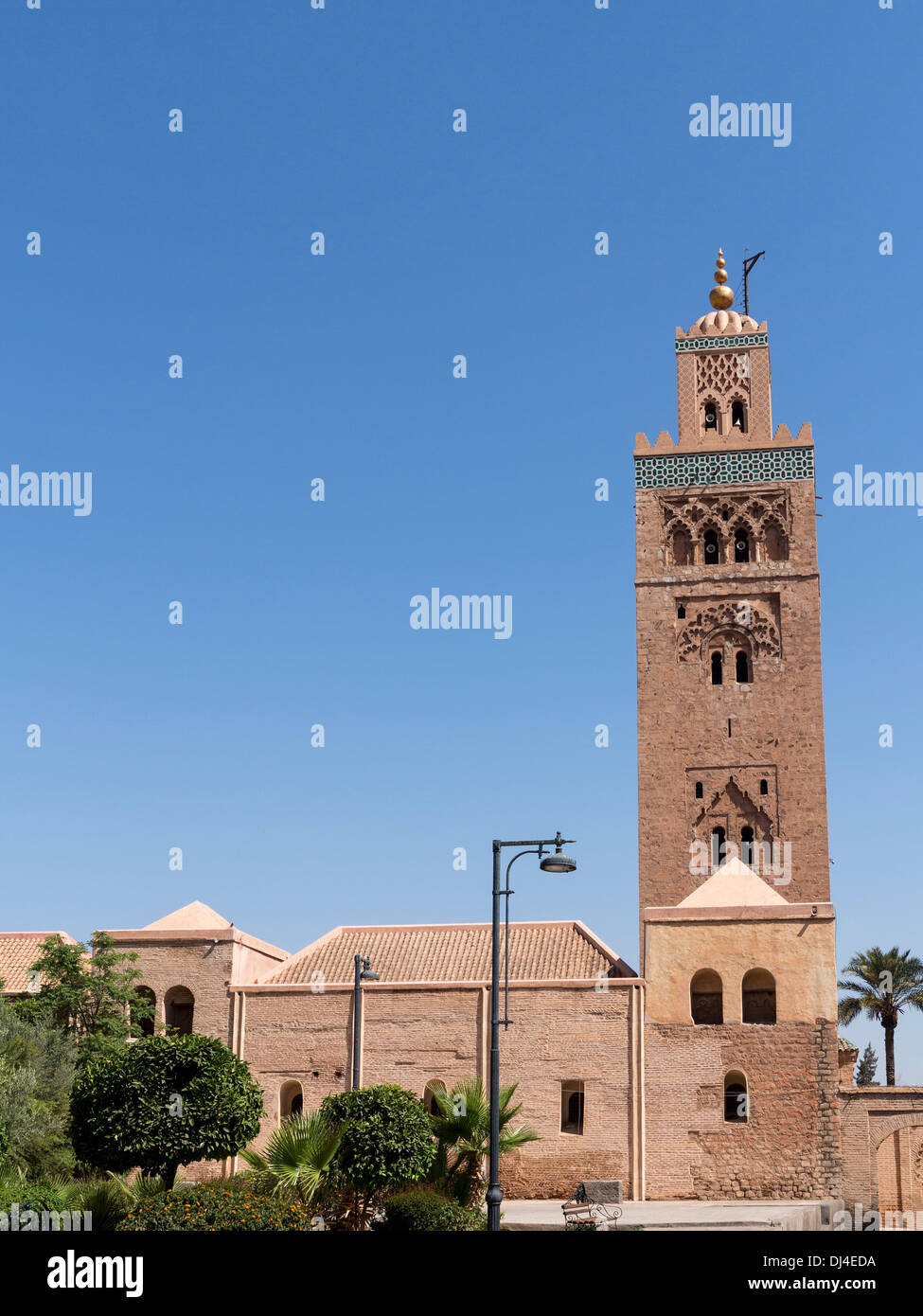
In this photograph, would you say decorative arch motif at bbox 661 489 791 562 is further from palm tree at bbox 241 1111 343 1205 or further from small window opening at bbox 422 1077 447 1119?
palm tree at bbox 241 1111 343 1205

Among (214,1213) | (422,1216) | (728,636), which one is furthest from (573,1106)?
(214,1213)

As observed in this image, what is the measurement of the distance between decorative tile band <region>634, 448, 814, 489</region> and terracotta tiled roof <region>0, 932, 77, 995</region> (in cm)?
1976

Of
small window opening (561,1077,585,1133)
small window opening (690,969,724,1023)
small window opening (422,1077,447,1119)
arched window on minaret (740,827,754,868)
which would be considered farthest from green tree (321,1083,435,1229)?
arched window on minaret (740,827,754,868)

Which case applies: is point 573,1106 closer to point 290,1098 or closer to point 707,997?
point 707,997

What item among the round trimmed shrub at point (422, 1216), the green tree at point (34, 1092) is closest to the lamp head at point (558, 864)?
the round trimmed shrub at point (422, 1216)

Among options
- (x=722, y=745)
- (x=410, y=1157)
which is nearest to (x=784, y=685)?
(x=722, y=745)

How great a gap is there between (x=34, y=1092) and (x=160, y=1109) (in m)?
7.24

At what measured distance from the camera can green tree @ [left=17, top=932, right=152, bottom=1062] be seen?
30.0 metres

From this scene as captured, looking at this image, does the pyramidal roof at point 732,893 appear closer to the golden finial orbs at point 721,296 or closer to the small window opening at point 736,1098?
the small window opening at point 736,1098

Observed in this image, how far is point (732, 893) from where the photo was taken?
102ft

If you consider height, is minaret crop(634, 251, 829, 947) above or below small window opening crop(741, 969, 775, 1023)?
above

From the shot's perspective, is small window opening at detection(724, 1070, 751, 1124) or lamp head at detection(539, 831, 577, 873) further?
small window opening at detection(724, 1070, 751, 1124)

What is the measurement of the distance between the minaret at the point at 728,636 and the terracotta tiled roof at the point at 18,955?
49.0ft
